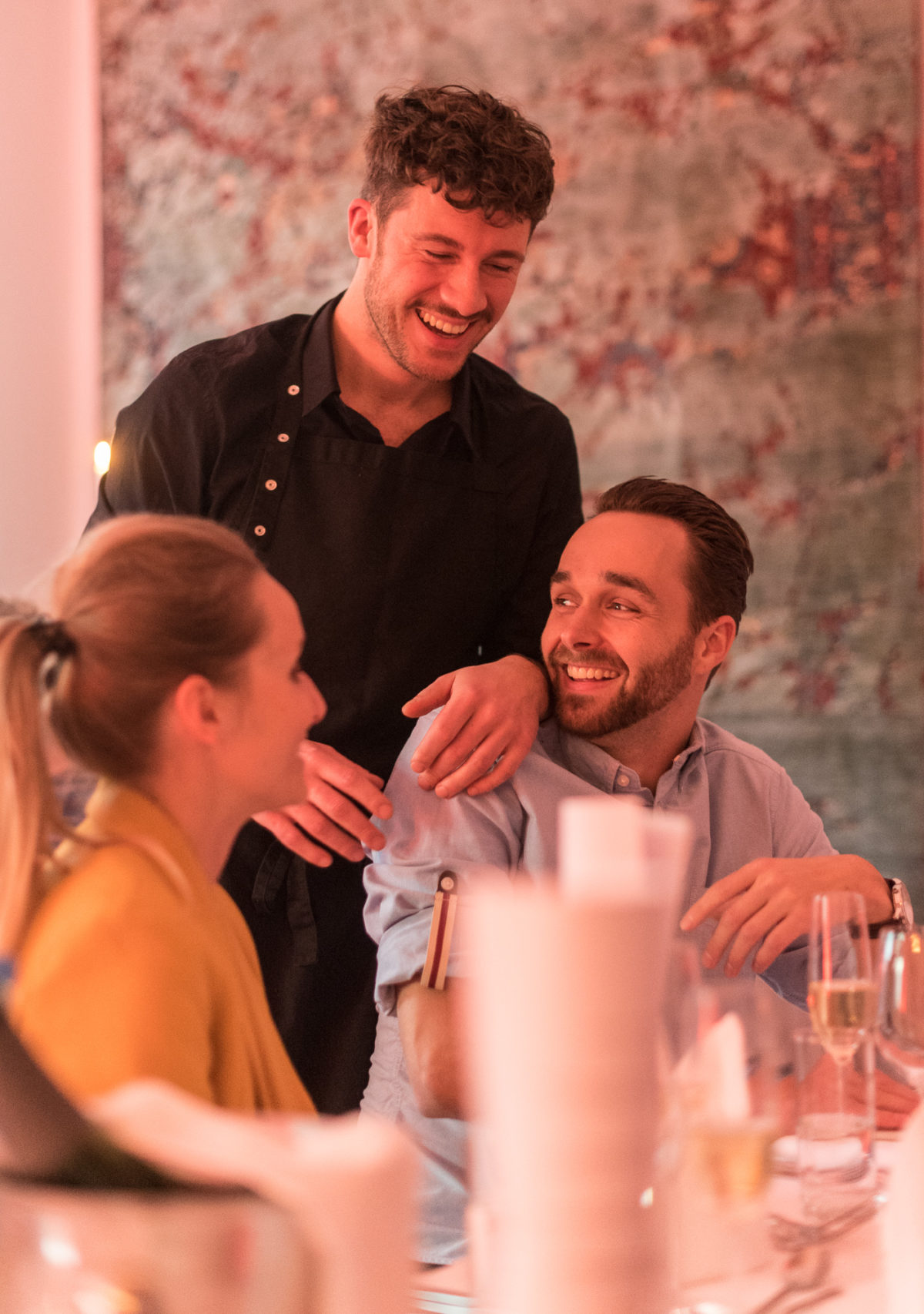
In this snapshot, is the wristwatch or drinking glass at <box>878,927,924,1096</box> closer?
drinking glass at <box>878,927,924,1096</box>

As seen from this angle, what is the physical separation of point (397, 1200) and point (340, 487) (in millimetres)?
1675

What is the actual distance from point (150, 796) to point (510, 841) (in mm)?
789

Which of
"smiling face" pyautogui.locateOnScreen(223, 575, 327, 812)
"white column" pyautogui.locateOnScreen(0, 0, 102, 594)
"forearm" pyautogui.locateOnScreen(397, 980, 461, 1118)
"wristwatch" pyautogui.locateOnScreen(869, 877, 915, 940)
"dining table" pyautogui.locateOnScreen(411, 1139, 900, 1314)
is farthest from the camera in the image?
"white column" pyautogui.locateOnScreen(0, 0, 102, 594)

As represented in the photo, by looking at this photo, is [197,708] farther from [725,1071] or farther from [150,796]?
[725,1071]

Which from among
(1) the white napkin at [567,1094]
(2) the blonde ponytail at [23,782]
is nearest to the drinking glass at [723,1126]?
(1) the white napkin at [567,1094]

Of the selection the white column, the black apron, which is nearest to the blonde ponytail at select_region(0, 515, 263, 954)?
the black apron

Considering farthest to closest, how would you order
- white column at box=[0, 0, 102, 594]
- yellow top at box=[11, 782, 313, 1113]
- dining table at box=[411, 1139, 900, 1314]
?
white column at box=[0, 0, 102, 594] → dining table at box=[411, 1139, 900, 1314] → yellow top at box=[11, 782, 313, 1113]

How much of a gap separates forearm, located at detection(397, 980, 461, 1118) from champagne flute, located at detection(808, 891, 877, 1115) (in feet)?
1.59

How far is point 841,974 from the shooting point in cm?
130

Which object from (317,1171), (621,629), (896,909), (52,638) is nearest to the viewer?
(317,1171)

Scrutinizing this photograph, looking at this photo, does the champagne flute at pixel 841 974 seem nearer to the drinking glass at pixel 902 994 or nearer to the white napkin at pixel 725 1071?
the drinking glass at pixel 902 994

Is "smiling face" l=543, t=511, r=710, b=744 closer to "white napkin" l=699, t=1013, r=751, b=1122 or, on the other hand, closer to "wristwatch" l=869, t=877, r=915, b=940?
"wristwatch" l=869, t=877, r=915, b=940

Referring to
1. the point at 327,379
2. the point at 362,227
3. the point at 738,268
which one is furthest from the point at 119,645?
the point at 738,268

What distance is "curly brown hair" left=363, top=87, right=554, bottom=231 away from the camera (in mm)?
1945
